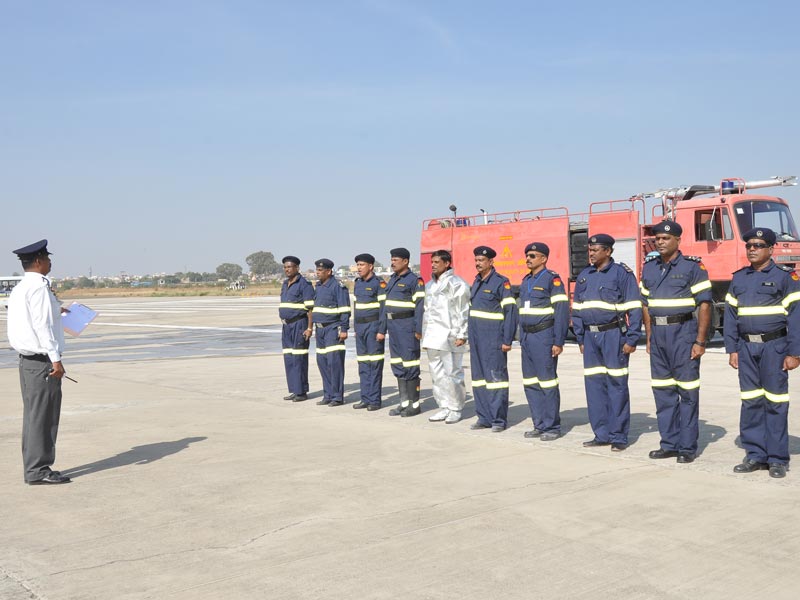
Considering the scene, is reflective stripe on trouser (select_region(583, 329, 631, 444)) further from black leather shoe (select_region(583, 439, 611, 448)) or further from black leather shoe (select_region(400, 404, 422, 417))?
black leather shoe (select_region(400, 404, 422, 417))

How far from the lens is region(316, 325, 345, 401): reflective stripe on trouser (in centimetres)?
1073

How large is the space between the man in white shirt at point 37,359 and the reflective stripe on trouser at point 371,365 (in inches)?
171

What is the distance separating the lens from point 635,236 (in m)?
18.8

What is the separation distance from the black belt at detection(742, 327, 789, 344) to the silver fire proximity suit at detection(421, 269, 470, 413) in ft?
10.9

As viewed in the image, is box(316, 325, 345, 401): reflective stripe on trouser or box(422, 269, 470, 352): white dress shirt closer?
box(422, 269, 470, 352): white dress shirt

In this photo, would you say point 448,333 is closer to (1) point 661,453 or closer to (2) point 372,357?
(2) point 372,357

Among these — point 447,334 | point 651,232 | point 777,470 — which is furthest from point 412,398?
point 651,232

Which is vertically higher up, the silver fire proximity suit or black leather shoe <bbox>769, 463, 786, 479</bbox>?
the silver fire proximity suit

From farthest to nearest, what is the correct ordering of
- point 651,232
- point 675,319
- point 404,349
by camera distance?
1. point 651,232
2. point 404,349
3. point 675,319

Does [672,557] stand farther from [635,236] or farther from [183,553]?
[635,236]

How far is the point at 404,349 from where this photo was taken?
9930 mm

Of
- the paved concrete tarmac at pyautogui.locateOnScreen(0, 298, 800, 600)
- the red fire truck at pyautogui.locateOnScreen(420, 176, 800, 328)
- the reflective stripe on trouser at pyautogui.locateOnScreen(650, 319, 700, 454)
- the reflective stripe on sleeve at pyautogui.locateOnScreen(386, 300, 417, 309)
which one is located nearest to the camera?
the paved concrete tarmac at pyautogui.locateOnScreen(0, 298, 800, 600)

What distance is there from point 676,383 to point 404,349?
3.69 metres

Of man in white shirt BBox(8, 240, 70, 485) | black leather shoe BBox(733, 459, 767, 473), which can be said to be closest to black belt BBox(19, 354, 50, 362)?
man in white shirt BBox(8, 240, 70, 485)
